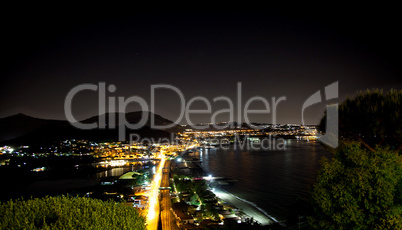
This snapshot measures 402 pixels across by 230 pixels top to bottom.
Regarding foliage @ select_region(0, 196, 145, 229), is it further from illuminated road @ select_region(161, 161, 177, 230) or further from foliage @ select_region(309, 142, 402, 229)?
illuminated road @ select_region(161, 161, 177, 230)

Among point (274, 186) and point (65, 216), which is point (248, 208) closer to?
point (274, 186)

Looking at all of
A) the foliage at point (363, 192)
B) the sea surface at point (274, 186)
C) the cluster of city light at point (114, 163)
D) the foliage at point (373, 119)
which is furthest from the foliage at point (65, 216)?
the cluster of city light at point (114, 163)

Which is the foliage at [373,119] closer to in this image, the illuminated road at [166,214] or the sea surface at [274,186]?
the sea surface at [274,186]

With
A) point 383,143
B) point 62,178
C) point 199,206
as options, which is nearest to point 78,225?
point 383,143

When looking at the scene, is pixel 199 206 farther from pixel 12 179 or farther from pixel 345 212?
pixel 12 179

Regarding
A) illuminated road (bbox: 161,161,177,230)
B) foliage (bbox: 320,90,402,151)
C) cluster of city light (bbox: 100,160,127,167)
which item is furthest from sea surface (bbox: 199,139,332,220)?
cluster of city light (bbox: 100,160,127,167)

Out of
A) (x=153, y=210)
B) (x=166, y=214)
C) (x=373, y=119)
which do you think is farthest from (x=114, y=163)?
(x=373, y=119)
